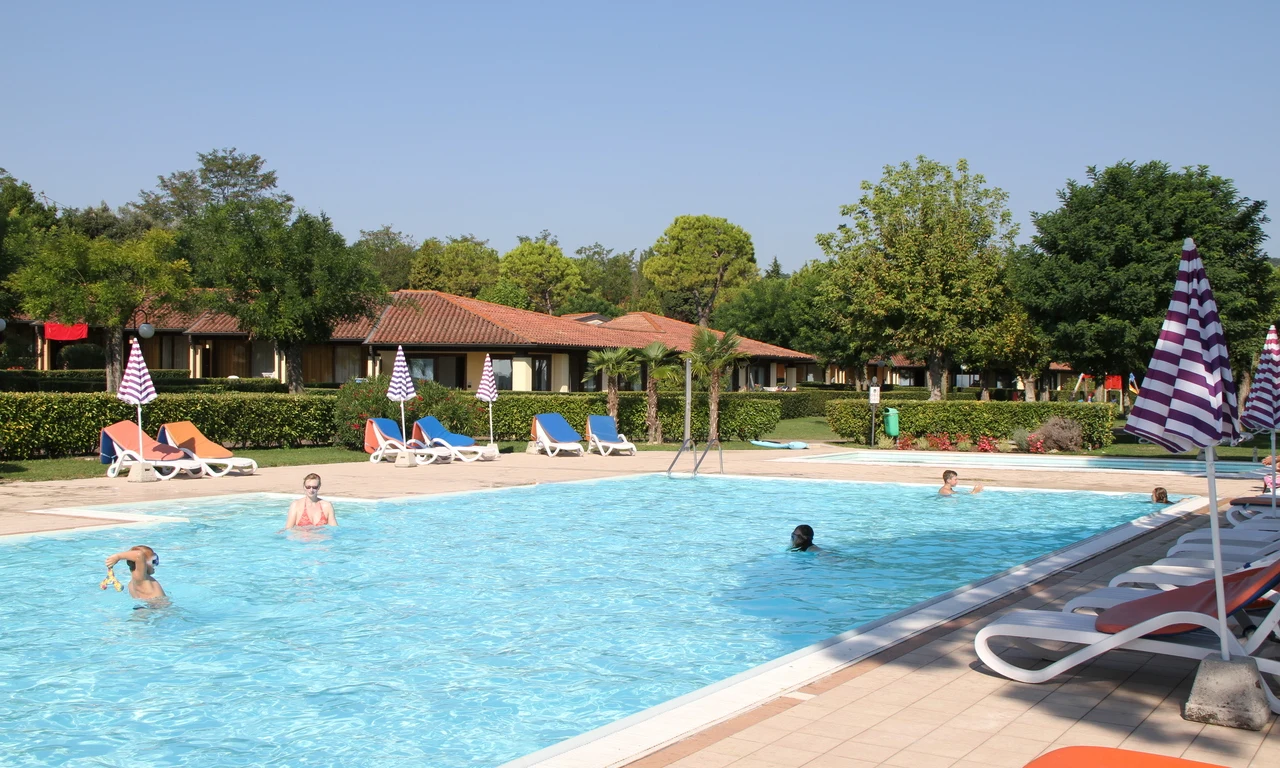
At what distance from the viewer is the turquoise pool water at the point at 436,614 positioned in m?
6.85

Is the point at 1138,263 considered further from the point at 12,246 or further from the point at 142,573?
the point at 12,246

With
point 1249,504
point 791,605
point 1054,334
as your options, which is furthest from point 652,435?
point 791,605

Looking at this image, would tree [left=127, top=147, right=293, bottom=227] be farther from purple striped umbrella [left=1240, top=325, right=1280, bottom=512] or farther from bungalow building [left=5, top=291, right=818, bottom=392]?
purple striped umbrella [left=1240, top=325, right=1280, bottom=512]

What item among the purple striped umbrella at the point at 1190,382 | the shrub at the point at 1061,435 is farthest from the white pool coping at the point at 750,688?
the shrub at the point at 1061,435

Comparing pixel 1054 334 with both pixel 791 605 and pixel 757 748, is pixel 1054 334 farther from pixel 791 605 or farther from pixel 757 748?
pixel 757 748

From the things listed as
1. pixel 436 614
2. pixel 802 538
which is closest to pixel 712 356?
pixel 802 538

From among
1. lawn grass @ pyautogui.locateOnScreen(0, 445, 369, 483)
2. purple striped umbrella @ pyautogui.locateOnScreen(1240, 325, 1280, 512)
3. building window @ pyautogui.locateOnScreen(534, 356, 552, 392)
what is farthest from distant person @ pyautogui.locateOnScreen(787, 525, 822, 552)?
building window @ pyautogui.locateOnScreen(534, 356, 552, 392)

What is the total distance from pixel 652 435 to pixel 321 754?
2485 cm

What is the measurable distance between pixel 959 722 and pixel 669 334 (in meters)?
46.6

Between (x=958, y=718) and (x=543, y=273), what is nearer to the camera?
(x=958, y=718)

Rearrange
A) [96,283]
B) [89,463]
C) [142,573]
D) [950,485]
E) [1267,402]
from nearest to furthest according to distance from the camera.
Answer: [142,573] → [1267,402] → [950,485] → [89,463] → [96,283]

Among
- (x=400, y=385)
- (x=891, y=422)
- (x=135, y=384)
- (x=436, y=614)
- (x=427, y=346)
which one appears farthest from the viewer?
(x=427, y=346)

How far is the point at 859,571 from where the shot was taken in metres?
12.2

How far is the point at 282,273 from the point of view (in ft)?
118
